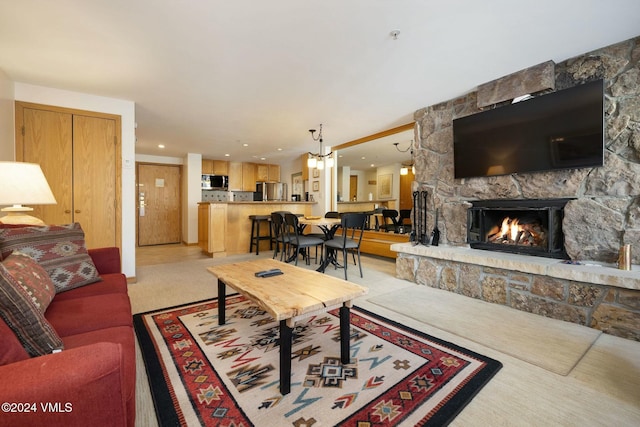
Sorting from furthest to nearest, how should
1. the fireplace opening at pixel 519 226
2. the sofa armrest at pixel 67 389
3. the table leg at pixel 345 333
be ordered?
the fireplace opening at pixel 519 226 → the table leg at pixel 345 333 → the sofa armrest at pixel 67 389

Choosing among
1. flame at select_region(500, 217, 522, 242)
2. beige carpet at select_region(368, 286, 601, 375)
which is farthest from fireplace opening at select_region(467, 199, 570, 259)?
beige carpet at select_region(368, 286, 601, 375)

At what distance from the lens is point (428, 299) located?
9.52 ft

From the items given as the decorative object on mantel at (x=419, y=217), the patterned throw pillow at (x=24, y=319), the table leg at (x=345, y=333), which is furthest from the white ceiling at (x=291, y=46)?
the table leg at (x=345, y=333)

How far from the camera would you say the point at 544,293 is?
8.10 feet

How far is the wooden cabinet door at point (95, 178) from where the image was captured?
333cm

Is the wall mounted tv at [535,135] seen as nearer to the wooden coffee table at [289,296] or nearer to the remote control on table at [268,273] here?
the wooden coffee table at [289,296]

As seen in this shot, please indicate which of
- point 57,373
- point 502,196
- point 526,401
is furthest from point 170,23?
point 502,196

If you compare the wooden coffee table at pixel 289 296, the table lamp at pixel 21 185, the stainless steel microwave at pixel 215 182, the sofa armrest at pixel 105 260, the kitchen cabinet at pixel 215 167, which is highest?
the kitchen cabinet at pixel 215 167

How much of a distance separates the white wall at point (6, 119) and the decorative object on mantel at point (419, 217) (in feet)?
15.1

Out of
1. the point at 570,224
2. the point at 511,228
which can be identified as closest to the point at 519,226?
the point at 511,228

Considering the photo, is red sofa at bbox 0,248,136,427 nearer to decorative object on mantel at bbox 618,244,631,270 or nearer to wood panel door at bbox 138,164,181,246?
decorative object on mantel at bbox 618,244,631,270

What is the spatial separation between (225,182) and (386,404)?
7120 mm

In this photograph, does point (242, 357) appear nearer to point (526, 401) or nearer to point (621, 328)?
point (526, 401)

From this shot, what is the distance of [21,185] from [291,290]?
200 cm
